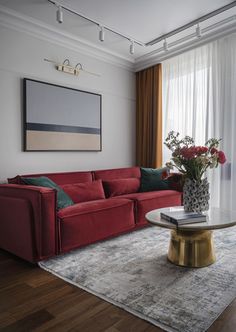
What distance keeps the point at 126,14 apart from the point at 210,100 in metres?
1.64

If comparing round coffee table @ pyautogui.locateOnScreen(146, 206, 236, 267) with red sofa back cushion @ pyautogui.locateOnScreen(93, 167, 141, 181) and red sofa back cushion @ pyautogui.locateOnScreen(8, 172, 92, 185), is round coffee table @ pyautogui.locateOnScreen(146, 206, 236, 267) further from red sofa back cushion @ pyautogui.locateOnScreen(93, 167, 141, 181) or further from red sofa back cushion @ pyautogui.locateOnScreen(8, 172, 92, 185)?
red sofa back cushion @ pyautogui.locateOnScreen(93, 167, 141, 181)

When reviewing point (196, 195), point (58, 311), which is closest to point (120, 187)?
point (196, 195)

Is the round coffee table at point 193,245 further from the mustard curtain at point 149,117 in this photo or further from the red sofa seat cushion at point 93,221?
the mustard curtain at point 149,117

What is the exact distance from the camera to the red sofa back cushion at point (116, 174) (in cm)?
357

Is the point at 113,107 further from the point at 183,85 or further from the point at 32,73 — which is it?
the point at 32,73

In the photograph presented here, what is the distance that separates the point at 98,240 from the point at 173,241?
81cm

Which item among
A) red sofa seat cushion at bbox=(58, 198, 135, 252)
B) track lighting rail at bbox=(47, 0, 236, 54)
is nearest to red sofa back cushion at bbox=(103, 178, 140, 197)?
red sofa seat cushion at bbox=(58, 198, 135, 252)

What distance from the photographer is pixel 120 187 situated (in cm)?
353

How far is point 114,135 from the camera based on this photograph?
437 centimetres

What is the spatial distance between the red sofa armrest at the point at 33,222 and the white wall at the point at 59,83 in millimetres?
933

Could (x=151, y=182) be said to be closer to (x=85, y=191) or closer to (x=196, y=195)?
(x=85, y=191)

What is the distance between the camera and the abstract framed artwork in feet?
10.7

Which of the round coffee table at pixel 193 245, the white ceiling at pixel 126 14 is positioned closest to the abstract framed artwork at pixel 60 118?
the white ceiling at pixel 126 14

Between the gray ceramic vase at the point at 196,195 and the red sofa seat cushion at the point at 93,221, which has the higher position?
the gray ceramic vase at the point at 196,195
